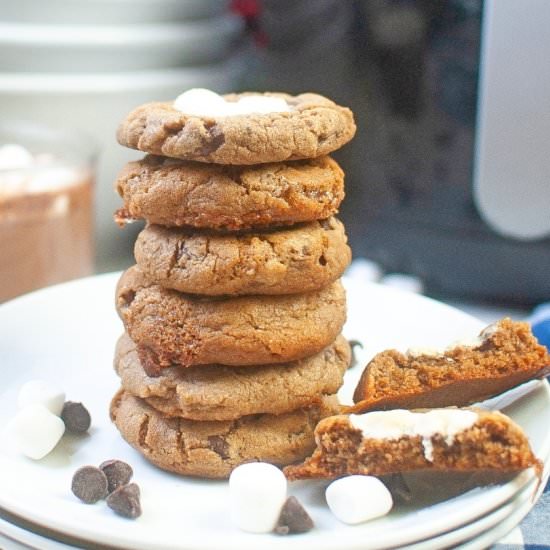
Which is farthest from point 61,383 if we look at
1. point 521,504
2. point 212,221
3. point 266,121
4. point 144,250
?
point 521,504

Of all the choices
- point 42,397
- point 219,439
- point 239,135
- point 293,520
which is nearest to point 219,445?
point 219,439

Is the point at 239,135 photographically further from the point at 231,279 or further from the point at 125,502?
the point at 125,502

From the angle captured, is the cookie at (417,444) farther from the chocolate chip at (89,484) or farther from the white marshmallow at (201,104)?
the white marshmallow at (201,104)

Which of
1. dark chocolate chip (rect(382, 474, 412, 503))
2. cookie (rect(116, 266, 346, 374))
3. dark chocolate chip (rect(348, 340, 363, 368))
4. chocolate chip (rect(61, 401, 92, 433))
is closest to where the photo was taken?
dark chocolate chip (rect(382, 474, 412, 503))

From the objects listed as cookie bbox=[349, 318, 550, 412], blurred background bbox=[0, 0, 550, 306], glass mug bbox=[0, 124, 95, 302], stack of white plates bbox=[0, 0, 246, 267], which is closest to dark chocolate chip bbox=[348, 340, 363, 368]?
cookie bbox=[349, 318, 550, 412]

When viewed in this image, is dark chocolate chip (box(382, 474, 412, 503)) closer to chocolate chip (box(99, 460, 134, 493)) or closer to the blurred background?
chocolate chip (box(99, 460, 134, 493))

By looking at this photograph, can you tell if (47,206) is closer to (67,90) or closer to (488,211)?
(67,90)

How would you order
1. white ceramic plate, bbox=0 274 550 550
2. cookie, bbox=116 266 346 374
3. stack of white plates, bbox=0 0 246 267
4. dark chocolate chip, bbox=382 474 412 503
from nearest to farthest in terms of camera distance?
white ceramic plate, bbox=0 274 550 550 → dark chocolate chip, bbox=382 474 412 503 → cookie, bbox=116 266 346 374 → stack of white plates, bbox=0 0 246 267

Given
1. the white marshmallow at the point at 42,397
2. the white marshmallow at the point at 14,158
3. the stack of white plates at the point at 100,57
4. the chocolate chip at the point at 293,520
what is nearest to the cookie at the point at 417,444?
the chocolate chip at the point at 293,520
